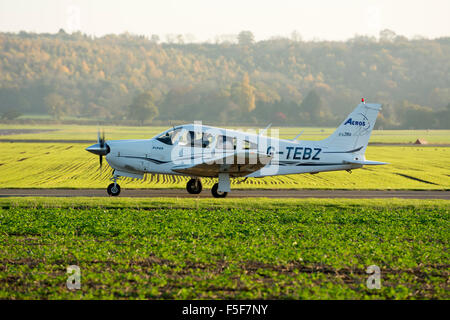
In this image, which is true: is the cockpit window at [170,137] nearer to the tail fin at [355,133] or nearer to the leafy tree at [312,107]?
the tail fin at [355,133]

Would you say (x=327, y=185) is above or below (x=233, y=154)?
below

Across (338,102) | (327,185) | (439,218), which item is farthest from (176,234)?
(338,102)

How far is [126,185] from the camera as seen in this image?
982 inches

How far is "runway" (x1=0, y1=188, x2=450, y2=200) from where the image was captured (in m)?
21.1

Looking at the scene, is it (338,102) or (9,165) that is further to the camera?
(338,102)

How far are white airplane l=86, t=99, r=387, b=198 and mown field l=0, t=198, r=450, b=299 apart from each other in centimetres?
220

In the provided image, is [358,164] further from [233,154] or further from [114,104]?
[114,104]

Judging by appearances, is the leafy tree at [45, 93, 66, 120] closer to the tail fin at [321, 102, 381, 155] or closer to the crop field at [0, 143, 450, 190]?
the crop field at [0, 143, 450, 190]

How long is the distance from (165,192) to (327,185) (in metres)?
8.51

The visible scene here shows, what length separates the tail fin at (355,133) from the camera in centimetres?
2084

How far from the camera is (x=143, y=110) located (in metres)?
139

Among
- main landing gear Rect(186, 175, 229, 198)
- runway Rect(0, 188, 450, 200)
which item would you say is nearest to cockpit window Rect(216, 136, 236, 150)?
A: main landing gear Rect(186, 175, 229, 198)

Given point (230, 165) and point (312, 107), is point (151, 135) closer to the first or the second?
point (230, 165)
